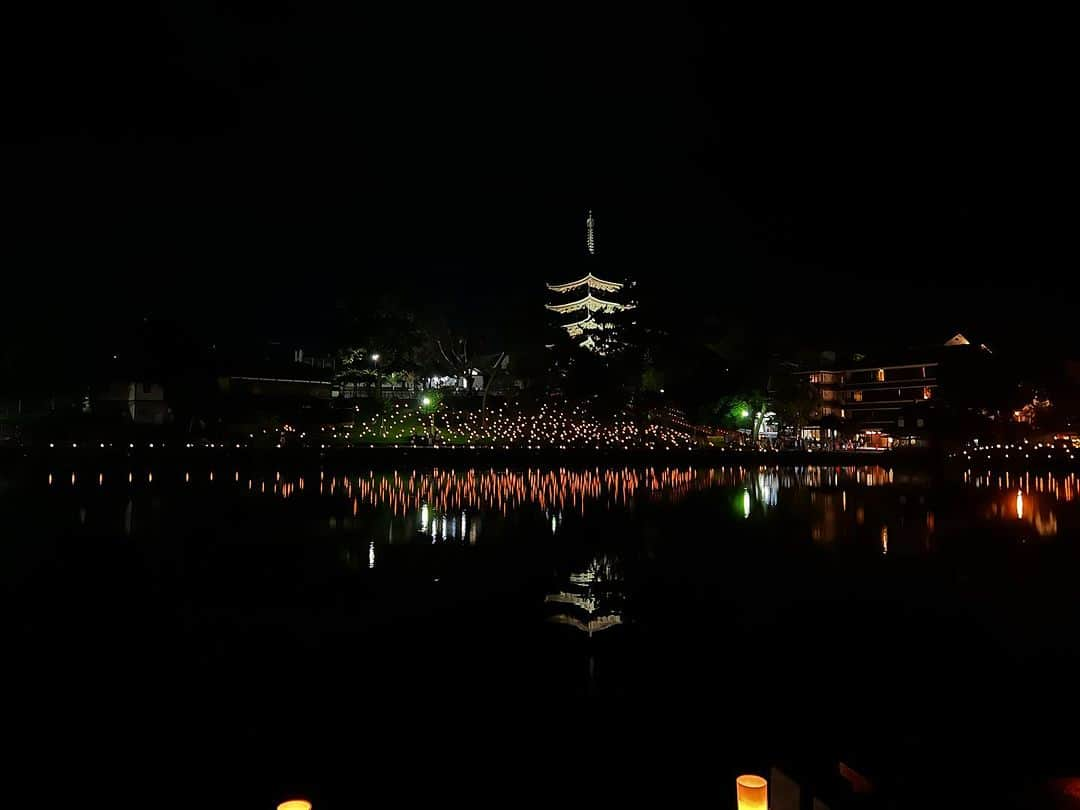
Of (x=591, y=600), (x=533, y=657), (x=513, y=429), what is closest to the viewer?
(x=533, y=657)

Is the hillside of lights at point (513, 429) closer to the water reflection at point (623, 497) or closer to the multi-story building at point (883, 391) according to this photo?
the water reflection at point (623, 497)

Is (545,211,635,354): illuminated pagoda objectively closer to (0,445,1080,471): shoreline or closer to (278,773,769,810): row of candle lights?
(0,445,1080,471): shoreline

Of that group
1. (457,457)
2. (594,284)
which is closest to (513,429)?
(457,457)

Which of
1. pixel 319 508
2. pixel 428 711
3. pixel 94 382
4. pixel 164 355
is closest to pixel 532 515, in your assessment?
pixel 319 508

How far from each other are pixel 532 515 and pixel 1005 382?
101ft

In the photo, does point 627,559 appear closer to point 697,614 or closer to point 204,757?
point 697,614

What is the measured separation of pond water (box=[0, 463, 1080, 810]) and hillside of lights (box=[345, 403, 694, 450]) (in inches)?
762

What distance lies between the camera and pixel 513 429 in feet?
101

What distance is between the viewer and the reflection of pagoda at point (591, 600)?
5590mm

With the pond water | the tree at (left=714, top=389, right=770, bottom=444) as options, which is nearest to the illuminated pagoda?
the tree at (left=714, top=389, right=770, bottom=444)

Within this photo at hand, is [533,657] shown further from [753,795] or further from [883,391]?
[883,391]

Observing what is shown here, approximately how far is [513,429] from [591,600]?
24.6 m

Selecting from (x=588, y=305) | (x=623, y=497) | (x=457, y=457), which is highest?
(x=588, y=305)

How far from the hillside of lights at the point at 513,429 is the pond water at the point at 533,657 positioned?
762 inches
